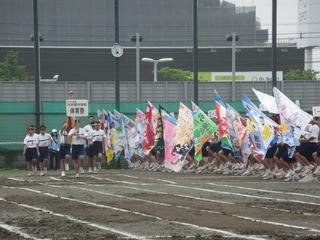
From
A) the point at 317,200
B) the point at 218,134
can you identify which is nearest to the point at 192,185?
the point at 317,200

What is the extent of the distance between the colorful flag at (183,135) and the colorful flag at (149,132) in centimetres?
232

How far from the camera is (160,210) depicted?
14.2 m

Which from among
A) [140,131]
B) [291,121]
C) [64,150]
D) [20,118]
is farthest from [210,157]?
[20,118]

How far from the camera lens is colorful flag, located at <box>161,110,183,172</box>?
27.2m

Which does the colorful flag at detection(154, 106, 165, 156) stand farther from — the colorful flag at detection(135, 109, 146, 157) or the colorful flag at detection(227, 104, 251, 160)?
the colorful flag at detection(227, 104, 251, 160)

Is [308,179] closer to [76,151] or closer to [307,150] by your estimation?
[307,150]

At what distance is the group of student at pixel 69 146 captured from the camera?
986 inches

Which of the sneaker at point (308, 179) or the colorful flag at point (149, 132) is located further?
the colorful flag at point (149, 132)

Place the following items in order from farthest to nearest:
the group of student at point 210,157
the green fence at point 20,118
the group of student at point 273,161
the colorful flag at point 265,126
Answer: the green fence at point 20,118 < the colorful flag at point 265,126 < the group of student at point 210,157 < the group of student at point 273,161

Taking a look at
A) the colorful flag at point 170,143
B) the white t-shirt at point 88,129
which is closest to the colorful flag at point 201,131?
the colorful flag at point 170,143

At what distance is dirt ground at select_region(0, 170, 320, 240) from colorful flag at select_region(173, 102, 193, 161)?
5.31m

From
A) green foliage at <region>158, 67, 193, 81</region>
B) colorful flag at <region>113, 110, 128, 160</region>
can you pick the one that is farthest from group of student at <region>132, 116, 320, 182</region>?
green foliage at <region>158, 67, 193, 81</region>

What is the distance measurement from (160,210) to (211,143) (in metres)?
13.1

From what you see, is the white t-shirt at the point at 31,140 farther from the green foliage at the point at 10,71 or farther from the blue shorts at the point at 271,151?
the green foliage at the point at 10,71
